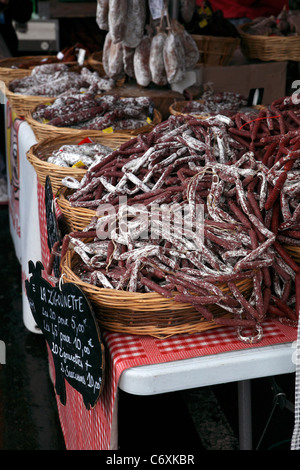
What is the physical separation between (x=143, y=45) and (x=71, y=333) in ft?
8.09

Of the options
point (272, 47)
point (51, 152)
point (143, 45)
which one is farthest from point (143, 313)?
point (272, 47)

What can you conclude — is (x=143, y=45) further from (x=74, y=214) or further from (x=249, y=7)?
(x=249, y=7)

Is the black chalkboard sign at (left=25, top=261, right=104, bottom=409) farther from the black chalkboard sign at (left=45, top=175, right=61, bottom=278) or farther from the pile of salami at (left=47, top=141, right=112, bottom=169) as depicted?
the pile of salami at (left=47, top=141, right=112, bottom=169)

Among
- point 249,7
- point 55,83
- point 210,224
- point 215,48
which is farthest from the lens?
point 249,7

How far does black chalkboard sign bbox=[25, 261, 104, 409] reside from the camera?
1.37 meters

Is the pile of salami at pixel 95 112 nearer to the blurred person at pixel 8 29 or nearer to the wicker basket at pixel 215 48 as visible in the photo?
the wicker basket at pixel 215 48

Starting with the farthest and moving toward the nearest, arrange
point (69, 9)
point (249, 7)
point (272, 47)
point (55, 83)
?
point (69, 9), point (249, 7), point (272, 47), point (55, 83)

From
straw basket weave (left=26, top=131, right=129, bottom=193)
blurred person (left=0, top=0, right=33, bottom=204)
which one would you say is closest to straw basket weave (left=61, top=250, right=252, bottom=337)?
straw basket weave (left=26, top=131, right=129, bottom=193)

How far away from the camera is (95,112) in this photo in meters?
2.97

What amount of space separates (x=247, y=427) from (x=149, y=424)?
26.7 inches

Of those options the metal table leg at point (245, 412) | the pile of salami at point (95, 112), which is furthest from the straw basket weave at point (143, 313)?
the pile of salami at point (95, 112)

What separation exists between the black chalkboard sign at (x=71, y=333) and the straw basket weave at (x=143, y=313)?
2.0 inches

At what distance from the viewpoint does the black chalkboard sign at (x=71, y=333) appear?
1.37m

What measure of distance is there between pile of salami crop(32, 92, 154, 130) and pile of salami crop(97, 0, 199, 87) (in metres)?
0.31
